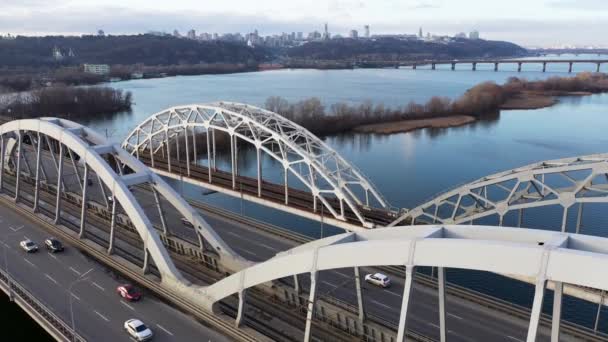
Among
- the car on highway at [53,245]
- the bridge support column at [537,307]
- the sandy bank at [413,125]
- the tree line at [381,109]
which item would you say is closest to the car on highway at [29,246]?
the car on highway at [53,245]

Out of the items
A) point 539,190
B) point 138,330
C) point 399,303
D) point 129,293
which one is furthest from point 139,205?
point 539,190

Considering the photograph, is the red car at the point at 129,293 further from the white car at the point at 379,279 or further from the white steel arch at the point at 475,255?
the white car at the point at 379,279

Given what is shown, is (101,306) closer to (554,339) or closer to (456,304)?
(456,304)

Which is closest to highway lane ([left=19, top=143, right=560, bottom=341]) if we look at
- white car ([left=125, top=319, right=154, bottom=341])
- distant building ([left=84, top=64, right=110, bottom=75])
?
white car ([left=125, top=319, right=154, bottom=341])

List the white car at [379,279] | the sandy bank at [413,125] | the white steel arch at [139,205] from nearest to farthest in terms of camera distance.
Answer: the white steel arch at [139,205], the white car at [379,279], the sandy bank at [413,125]

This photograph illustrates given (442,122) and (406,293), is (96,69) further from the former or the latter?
(406,293)

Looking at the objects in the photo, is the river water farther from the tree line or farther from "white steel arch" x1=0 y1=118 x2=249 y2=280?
"white steel arch" x1=0 y1=118 x2=249 y2=280
